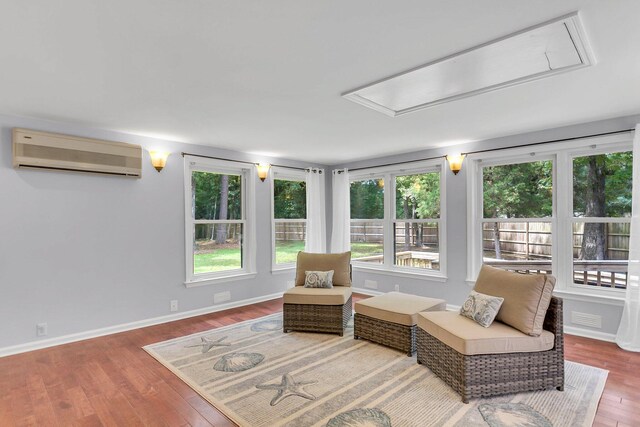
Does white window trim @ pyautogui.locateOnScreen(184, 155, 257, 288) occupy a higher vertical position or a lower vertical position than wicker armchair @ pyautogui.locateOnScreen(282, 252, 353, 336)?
higher

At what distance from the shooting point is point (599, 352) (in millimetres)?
3262

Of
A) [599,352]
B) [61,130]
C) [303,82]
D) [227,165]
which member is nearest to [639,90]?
[599,352]

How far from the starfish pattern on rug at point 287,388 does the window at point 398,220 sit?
300 centimetres

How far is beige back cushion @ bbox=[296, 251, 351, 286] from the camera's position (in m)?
4.29

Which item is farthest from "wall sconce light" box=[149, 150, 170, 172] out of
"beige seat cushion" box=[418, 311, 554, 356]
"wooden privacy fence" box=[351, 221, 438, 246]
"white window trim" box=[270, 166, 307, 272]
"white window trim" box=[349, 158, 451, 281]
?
"beige seat cushion" box=[418, 311, 554, 356]

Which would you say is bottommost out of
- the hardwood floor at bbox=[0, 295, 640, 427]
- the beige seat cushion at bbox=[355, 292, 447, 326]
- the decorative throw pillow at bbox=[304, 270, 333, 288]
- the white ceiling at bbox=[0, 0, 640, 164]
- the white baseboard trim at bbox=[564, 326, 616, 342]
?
the hardwood floor at bbox=[0, 295, 640, 427]

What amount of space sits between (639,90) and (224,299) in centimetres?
508

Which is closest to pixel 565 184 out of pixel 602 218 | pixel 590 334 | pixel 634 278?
pixel 602 218

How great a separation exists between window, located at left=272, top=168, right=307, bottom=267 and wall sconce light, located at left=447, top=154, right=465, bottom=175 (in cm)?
249

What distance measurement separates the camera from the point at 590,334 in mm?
3668

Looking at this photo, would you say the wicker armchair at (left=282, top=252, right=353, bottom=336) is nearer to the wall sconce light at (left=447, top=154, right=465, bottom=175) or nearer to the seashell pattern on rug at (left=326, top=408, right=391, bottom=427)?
the seashell pattern on rug at (left=326, top=408, right=391, bottom=427)

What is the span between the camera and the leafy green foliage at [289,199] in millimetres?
5719

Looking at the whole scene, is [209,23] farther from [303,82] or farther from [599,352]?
[599,352]

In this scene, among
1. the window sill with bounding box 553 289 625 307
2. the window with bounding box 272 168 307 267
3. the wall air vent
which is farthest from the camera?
the window with bounding box 272 168 307 267
